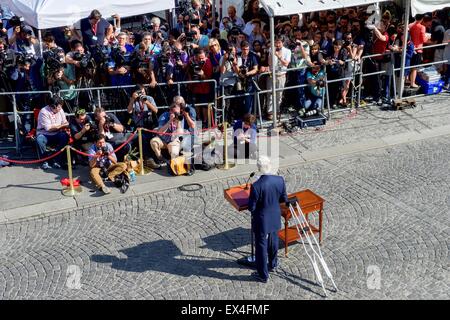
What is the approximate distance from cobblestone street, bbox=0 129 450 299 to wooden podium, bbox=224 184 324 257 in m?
0.24

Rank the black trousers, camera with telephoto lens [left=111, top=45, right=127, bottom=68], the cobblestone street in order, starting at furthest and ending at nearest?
camera with telephoto lens [left=111, top=45, right=127, bottom=68] < the cobblestone street < the black trousers

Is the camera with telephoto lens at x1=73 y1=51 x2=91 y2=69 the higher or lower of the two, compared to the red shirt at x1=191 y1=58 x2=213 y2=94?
higher

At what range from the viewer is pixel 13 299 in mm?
8797

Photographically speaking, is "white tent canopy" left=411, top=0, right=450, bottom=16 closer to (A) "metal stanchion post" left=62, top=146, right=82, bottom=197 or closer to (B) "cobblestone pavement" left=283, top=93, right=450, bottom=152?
(B) "cobblestone pavement" left=283, top=93, right=450, bottom=152

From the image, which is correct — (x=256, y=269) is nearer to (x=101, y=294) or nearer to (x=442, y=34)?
(x=101, y=294)

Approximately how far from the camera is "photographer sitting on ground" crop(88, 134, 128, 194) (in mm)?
11844

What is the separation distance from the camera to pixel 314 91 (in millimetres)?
14250

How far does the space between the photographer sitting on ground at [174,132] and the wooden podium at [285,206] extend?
314 centimetres

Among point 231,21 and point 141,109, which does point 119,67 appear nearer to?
point 141,109

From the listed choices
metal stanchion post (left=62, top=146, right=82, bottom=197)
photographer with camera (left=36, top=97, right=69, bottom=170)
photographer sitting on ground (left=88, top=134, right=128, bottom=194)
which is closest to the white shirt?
photographer sitting on ground (left=88, top=134, right=128, bottom=194)

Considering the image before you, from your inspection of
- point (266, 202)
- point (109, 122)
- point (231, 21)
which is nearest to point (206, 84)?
point (109, 122)

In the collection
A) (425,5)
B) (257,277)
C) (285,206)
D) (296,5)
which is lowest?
(257,277)

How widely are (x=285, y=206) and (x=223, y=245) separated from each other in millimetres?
1269

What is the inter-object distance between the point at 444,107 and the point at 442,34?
1.88m
